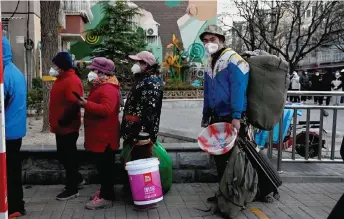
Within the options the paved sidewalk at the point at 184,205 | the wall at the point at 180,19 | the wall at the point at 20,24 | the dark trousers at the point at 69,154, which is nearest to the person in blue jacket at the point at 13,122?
the paved sidewalk at the point at 184,205

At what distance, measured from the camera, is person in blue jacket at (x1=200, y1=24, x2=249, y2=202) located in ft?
14.0

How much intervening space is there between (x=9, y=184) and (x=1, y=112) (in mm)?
1758

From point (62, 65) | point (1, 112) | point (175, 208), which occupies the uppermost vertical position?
point (62, 65)

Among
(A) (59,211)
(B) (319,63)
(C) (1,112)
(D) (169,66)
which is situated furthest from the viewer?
(B) (319,63)

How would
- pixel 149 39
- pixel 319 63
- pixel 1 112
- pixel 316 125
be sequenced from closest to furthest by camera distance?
pixel 1 112 → pixel 316 125 → pixel 149 39 → pixel 319 63

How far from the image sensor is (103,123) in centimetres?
447

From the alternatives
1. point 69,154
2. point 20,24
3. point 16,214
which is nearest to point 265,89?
point 69,154

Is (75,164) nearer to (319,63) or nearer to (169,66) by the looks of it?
(169,66)

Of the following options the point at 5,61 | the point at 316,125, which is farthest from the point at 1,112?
the point at 316,125

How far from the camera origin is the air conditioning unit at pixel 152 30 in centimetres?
4038

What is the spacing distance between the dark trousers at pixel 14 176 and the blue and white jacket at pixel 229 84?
2.12 metres

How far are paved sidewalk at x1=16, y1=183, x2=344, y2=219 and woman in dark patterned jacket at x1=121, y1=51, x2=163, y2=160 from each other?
0.65 meters

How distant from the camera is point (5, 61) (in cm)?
404

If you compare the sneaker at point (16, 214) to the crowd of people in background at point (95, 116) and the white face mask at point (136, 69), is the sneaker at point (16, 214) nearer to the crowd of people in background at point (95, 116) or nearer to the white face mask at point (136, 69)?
the crowd of people in background at point (95, 116)
